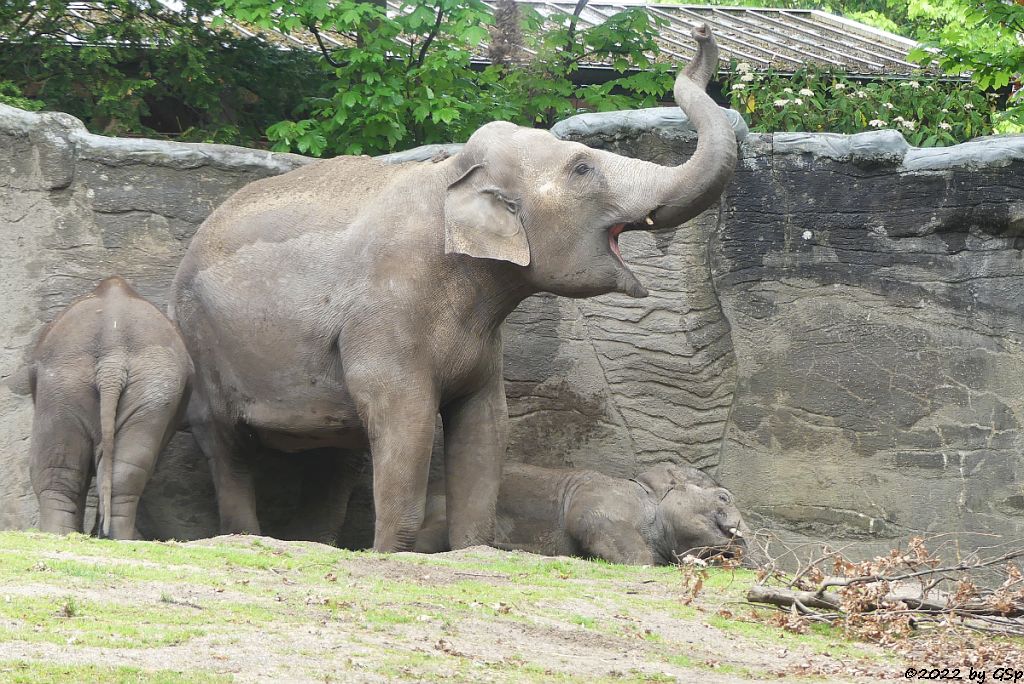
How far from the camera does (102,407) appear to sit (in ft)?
30.3

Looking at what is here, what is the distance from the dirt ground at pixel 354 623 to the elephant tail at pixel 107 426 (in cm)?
92

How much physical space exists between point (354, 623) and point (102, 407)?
308 cm

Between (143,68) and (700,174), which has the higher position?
(700,174)

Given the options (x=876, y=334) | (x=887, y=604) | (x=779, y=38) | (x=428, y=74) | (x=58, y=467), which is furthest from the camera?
(x=779, y=38)

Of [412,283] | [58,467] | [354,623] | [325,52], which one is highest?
[325,52]

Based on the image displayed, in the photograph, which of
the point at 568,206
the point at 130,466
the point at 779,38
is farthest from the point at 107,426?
the point at 779,38

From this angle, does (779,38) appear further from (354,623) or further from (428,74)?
(354,623)

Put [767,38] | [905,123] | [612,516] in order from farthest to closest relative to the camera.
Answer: [767,38] → [905,123] → [612,516]

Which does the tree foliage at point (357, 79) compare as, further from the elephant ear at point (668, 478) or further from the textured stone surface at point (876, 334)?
the elephant ear at point (668, 478)

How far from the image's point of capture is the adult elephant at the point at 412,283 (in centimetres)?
911

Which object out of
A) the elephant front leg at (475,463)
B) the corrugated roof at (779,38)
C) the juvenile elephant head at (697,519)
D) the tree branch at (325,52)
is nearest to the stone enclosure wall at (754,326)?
the juvenile elephant head at (697,519)

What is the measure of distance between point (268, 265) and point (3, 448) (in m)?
2.16

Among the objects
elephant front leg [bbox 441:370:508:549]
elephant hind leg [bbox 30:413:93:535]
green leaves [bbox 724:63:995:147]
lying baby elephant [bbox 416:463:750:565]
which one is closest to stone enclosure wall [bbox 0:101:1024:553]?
lying baby elephant [bbox 416:463:750:565]

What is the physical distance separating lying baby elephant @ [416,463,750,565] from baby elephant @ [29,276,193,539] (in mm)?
1737
